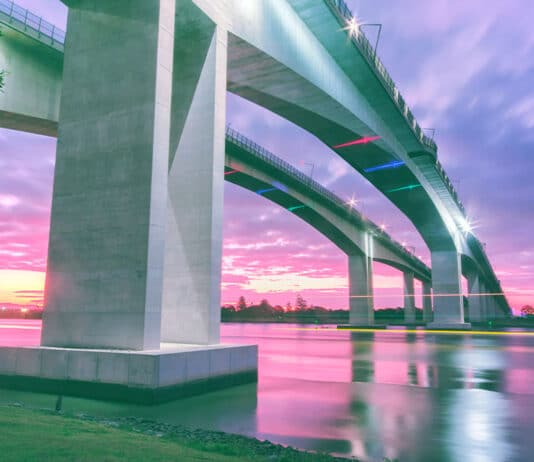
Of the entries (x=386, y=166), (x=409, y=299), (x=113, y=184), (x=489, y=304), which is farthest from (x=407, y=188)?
(x=489, y=304)

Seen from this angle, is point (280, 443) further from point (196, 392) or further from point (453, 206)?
point (453, 206)

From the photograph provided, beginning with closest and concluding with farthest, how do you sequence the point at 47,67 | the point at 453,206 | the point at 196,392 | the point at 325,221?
the point at 196,392
the point at 47,67
the point at 453,206
the point at 325,221

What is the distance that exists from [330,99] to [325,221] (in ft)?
132

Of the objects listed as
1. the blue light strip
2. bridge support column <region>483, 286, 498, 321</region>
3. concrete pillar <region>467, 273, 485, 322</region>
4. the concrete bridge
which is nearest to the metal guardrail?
the blue light strip

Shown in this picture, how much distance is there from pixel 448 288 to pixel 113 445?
63990 mm

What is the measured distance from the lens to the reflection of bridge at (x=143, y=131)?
1340 centimetres

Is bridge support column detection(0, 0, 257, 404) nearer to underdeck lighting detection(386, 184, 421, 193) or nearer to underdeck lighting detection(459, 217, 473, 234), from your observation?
underdeck lighting detection(386, 184, 421, 193)

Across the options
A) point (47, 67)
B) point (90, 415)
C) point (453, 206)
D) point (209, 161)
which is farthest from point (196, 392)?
point (453, 206)

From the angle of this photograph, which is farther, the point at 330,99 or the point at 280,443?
the point at 330,99

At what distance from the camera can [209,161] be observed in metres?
16.3

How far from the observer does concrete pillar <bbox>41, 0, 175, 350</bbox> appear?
13.2 meters

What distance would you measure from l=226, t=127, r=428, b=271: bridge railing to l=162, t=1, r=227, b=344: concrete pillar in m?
23.8

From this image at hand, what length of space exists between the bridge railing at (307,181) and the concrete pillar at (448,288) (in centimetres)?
1139

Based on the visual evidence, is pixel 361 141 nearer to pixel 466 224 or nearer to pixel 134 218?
pixel 134 218
